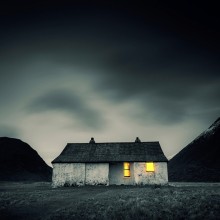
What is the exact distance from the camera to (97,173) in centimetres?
2956

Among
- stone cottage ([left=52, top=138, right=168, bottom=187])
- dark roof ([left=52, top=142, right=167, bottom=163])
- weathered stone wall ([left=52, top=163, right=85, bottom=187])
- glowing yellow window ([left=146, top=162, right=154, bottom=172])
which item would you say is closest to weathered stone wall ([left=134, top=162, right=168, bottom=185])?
stone cottage ([left=52, top=138, right=168, bottom=187])

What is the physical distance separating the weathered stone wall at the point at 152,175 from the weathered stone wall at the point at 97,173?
3989 mm

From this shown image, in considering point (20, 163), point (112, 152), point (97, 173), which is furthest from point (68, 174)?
point (20, 163)

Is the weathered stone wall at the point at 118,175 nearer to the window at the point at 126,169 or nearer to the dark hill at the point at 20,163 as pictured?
the window at the point at 126,169

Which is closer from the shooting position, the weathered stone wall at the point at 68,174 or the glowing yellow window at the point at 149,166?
the glowing yellow window at the point at 149,166

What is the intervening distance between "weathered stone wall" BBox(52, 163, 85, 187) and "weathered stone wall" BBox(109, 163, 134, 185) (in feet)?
13.3

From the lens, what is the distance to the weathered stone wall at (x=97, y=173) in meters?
29.1

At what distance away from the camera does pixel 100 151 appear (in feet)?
106

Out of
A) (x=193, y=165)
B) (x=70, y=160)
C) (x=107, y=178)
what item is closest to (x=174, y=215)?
(x=107, y=178)

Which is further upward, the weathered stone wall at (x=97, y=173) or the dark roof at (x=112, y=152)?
the dark roof at (x=112, y=152)

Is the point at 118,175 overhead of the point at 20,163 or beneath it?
beneath

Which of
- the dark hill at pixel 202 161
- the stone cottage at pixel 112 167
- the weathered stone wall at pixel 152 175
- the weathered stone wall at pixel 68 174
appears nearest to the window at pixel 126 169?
the stone cottage at pixel 112 167

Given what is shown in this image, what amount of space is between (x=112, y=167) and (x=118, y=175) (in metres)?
1.39

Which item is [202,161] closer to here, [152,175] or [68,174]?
[152,175]
